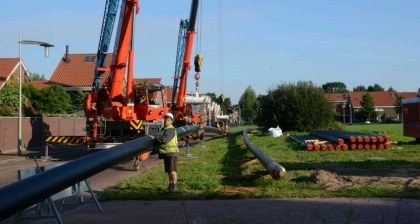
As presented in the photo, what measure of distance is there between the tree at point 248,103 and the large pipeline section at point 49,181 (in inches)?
4920

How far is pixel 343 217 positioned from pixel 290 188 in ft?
10.9

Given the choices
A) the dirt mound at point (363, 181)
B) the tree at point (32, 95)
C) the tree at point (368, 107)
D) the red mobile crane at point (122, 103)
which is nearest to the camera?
the dirt mound at point (363, 181)

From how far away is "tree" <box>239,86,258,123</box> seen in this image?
432 ft

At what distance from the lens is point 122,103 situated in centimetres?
2111

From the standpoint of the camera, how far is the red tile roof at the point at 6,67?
1918 inches

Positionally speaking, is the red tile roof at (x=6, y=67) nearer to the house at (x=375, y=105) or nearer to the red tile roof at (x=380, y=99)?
the house at (x=375, y=105)

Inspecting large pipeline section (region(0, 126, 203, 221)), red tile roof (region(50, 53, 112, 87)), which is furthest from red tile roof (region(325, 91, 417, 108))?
large pipeline section (region(0, 126, 203, 221))

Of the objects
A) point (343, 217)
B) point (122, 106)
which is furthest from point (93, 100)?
point (343, 217)

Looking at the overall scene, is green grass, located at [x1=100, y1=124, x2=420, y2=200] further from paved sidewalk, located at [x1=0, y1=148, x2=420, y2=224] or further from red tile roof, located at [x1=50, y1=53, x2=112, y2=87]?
red tile roof, located at [x1=50, y1=53, x2=112, y2=87]

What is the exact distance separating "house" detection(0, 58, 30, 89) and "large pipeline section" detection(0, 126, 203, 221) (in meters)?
43.5

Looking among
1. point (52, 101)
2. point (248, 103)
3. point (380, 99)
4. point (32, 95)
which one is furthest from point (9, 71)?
point (380, 99)

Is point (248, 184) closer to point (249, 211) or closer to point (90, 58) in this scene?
point (249, 211)

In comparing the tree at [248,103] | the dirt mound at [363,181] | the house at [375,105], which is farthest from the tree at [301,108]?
the tree at [248,103]

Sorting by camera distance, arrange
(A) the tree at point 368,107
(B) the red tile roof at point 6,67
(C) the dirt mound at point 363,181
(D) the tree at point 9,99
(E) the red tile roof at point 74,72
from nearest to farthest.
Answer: (C) the dirt mound at point 363,181
(D) the tree at point 9,99
(B) the red tile roof at point 6,67
(E) the red tile roof at point 74,72
(A) the tree at point 368,107
